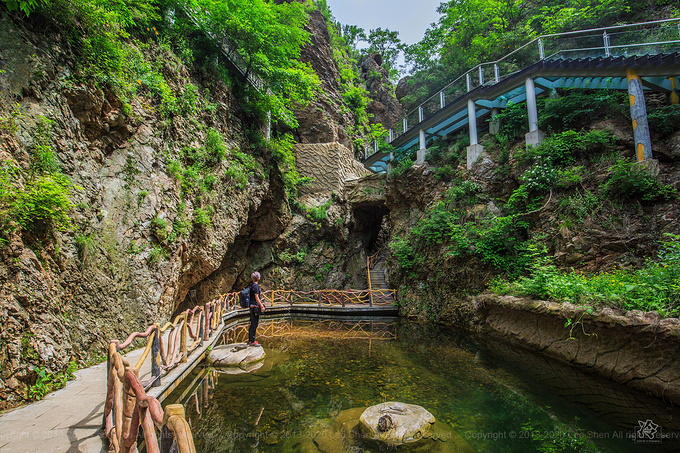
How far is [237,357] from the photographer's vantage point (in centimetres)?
665

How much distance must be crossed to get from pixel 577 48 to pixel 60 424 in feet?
54.0

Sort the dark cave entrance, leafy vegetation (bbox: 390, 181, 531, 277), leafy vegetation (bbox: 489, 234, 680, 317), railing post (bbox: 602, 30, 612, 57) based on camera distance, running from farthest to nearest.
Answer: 1. the dark cave entrance
2. railing post (bbox: 602, 30, 612, 57)
3. leafy vegetation (bbox: 390, 181, 531, 277)
4. leafy vegetation (bbox: 489, 234, 680, 317)

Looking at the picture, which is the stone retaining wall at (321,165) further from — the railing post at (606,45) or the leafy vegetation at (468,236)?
the railing post at (606,45)

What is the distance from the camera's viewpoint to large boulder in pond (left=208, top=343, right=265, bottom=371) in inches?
255

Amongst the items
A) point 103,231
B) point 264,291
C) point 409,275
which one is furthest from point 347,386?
point 264,291

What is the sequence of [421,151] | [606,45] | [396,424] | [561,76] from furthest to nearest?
1. [421,151]
2. [561,76]
3. [606,45]
4. [396,424]

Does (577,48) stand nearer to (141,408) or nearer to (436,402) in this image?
(436,402)

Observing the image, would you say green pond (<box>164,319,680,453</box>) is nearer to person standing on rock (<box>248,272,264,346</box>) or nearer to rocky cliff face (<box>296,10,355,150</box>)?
person standing on rock (<box>248,272,264,346</box>)

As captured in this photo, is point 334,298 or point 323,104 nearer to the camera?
point 334,298

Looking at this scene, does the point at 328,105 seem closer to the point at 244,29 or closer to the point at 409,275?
the point at 244,29

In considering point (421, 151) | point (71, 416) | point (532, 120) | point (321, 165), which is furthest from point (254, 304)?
point (321, 165)

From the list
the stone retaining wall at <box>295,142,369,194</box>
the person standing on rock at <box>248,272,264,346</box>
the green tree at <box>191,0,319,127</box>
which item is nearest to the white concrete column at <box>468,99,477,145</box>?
the green tree at <box>191,0,319,127</box>

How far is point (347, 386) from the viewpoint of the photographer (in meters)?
5.56

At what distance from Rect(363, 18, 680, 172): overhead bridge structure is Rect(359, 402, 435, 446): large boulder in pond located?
10228 mm
